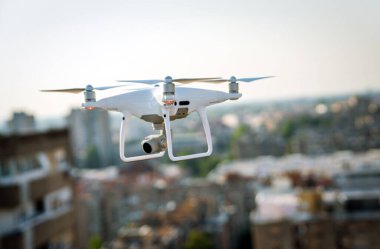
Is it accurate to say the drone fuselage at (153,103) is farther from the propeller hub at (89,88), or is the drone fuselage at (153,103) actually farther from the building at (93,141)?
the building at (93,141)

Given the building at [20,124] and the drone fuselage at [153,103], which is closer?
the drone fuselage at [153,103]

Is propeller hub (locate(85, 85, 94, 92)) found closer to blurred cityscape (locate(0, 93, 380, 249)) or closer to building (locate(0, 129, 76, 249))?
blurred cityscape (locate(0, 93, 380, 249))

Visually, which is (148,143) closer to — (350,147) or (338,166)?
(338,166)

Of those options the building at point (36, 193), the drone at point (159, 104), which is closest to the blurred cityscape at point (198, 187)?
the building at point (36, 193)

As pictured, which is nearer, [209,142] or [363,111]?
[209,142]

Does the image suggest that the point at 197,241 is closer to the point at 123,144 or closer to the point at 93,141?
the point at 123,144

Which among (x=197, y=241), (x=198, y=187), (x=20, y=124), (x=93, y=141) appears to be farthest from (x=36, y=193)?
(x=93, y=141)

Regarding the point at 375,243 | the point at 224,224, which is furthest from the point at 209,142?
the point at 224,224
